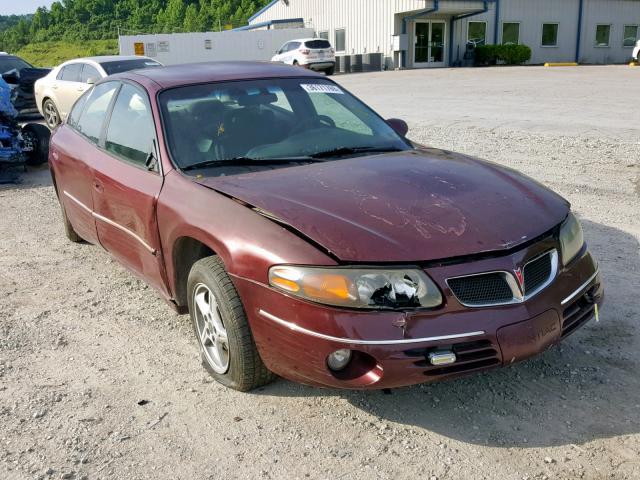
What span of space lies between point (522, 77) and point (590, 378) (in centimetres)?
2205

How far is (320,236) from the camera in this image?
279 centimetres

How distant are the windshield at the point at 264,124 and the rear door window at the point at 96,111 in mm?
871

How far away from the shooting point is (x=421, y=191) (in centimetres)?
321

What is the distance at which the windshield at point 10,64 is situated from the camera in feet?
51.3

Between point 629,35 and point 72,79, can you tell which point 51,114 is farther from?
point 629,35

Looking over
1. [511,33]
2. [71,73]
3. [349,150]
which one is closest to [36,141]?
[71,73]

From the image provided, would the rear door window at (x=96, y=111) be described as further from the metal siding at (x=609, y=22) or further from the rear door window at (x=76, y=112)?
the metal siding at (x=609, y=22)

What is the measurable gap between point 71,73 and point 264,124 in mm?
10226

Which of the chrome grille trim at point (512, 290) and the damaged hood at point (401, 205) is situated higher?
the damaged hood at point (401, 205)

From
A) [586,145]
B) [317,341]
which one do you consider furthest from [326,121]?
[586,145]

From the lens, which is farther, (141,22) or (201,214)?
(141,22)

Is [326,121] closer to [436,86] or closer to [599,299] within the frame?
[599,299]

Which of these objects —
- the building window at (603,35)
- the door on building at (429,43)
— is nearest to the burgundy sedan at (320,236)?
the door on building at (429,43)

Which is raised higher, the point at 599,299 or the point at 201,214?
the point at 201,214
